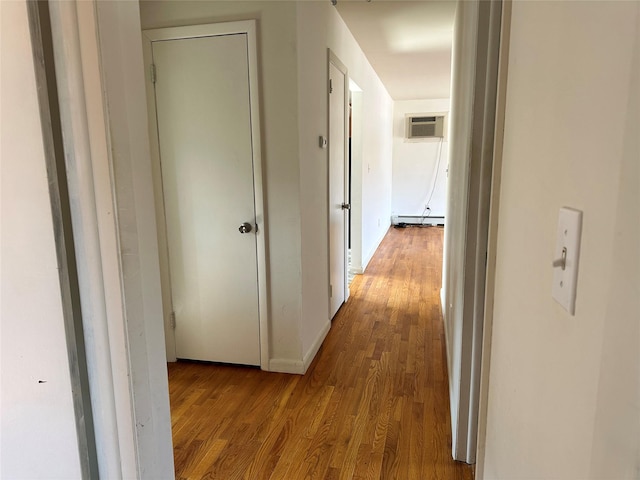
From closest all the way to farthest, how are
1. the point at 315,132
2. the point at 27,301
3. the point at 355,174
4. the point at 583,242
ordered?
the point at 583,242 → the point at 27,301 → the point at 315,132 → the point at 355,174

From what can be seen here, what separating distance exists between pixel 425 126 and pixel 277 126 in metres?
6.30

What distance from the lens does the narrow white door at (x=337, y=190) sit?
324 cm

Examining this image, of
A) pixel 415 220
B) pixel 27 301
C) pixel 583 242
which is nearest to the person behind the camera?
pixel 583 242

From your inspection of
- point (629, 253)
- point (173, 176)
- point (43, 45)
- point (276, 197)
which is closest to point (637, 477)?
point (629, 253)

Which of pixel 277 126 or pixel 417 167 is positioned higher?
pixel 277 126

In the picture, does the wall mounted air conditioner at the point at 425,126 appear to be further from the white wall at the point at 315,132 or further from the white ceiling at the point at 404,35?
the white wall at the point at 315,132

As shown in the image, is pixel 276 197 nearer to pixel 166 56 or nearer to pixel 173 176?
pixel 173 176

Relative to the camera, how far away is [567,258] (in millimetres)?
501

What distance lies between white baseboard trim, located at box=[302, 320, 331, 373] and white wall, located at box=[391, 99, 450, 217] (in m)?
5.67

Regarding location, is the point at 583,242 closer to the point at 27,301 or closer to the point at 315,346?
the point at 27,301

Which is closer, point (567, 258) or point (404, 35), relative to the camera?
point (567, 258)

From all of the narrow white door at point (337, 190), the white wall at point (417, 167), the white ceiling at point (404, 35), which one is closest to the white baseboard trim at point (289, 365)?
the narrow white door at point (337, 190)

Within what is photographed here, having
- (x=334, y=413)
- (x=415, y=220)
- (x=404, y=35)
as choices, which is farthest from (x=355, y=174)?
(x=415, y=220)

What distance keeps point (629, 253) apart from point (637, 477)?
18 centimetres
